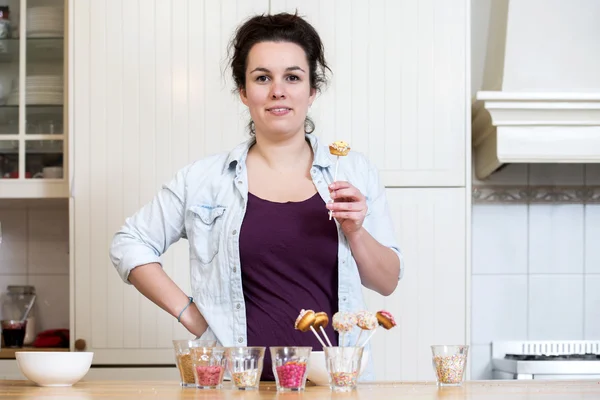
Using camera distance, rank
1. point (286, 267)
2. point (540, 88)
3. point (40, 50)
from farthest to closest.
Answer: point (40, 50)
point (540, 88)
point (286, 267)

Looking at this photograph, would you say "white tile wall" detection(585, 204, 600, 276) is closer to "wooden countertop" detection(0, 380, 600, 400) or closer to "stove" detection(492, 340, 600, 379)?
"stove" detection(492, 340, 600, 379)

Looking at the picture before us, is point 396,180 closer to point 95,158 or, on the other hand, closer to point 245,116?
point 245,116

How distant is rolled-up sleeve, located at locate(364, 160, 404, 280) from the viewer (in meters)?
1.85

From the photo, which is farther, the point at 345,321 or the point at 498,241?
the point at 498,241

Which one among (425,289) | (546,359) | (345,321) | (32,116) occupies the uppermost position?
(32,116)

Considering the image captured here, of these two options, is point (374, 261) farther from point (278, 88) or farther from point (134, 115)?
point (134, 115)

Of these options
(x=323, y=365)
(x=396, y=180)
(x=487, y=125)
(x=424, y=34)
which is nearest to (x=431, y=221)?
(x=396, y=180)

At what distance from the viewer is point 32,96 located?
3045 mm

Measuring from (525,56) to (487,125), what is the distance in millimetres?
297

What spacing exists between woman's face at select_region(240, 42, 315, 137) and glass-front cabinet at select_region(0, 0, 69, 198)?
4.19ft

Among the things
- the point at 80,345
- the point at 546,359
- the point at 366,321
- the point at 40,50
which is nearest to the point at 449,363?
the point at 366,321

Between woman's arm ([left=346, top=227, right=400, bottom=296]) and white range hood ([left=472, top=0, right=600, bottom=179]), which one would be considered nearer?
woman's arm ([left=346, top=227, right=400, bottom=296])

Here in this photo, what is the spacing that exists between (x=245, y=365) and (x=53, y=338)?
1805mm

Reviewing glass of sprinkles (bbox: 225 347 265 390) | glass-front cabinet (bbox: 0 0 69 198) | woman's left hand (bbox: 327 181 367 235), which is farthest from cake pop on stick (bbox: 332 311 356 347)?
glass-front cabinet (bbox: 0 0 69 198)
